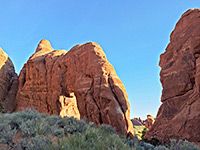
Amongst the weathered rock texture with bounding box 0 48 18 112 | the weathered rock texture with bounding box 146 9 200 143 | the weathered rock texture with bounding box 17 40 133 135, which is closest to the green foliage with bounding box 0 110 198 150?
the weathered rock texture with bounding box 146 9 200 143

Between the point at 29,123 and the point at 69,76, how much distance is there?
714 inches

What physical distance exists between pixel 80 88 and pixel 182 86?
39.0 feet

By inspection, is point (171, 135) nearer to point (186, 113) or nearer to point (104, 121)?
point (186, 113)

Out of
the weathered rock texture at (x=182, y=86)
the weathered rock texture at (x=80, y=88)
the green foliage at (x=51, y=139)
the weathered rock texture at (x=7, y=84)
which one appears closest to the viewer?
the green foliage at (x=51, y=139)

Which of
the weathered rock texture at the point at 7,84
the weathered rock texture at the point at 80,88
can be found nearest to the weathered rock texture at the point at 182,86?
the weathered rock texture at the point at 80,88

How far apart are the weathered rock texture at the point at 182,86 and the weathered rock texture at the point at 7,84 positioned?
27264 mm

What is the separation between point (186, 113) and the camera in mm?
12867

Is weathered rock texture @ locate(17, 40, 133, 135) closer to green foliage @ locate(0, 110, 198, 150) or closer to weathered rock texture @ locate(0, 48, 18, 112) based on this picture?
weathered rock texture @ locate(0, 48, 18, 112)

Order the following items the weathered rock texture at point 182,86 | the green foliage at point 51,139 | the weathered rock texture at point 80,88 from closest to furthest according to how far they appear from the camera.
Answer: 1. the green foliage at point 51,139
2. the weathered rock texture at point 182,86
3. the weathered rock texture at point 80,88

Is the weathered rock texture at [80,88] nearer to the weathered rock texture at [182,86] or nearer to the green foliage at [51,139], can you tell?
the weathered rock texture at [182,86]

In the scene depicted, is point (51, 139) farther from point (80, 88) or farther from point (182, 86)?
point (80, 88)

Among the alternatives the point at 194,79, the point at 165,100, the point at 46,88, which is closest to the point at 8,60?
the point at 46,88

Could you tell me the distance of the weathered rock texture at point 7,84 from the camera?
31.1 metres

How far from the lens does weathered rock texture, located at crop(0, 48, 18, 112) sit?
31123 mm
